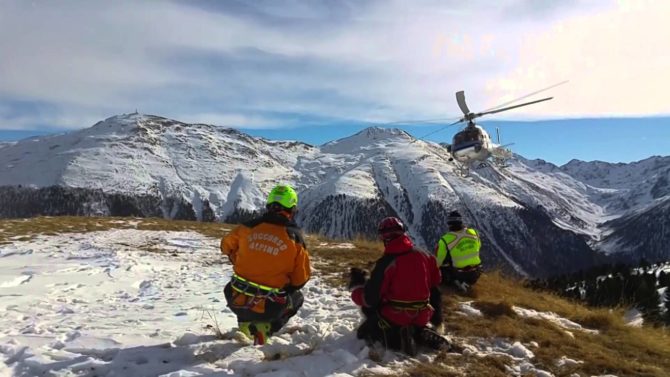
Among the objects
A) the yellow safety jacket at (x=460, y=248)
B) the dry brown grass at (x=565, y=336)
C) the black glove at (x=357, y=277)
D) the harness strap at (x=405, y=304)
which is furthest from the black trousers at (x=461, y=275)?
the harness strap at (x=405, y=304)

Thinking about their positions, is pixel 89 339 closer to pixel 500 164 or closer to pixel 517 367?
pixel 517 367

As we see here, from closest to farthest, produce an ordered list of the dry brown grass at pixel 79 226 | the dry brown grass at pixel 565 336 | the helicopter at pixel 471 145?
1. the dry brown grass at pixel 565 336
2. the dry brown grass at pixel 79 226
3. the helicopter at pixel 471 145

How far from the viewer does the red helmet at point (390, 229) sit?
26.2 feet

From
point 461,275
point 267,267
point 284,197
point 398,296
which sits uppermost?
point 284,197

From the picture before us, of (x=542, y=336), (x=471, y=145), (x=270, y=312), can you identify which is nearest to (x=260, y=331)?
(x=270, y=312)

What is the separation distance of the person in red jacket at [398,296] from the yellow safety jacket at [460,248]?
193 inches

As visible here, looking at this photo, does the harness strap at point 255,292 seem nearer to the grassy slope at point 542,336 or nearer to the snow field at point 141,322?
the snow field at point 141,322

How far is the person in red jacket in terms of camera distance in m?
7.98

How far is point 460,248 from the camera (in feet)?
42.3

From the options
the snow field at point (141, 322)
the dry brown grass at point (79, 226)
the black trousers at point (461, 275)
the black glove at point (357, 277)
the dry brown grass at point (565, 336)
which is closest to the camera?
the snow field at point (141, 322)

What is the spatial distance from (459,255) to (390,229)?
5.42m

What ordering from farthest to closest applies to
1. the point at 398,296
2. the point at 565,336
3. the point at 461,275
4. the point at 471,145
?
the point at 471,145
the point at 461,275
the point at 565,336
the point at 398,296

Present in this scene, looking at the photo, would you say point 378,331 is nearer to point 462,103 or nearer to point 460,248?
point 460,248

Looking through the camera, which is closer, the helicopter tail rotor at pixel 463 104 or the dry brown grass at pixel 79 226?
the dry brown grass at pixel 79 226
